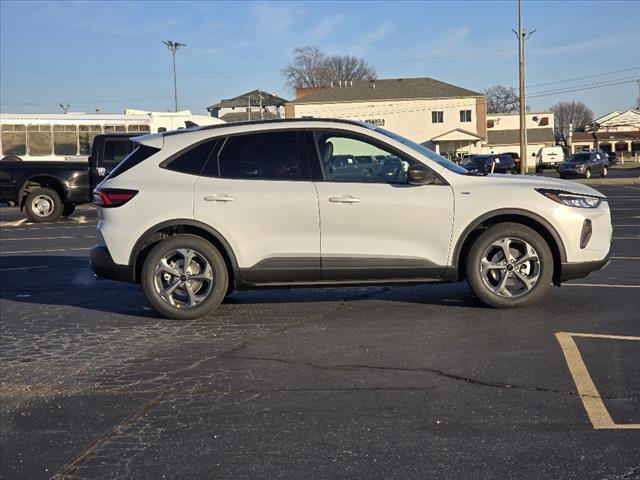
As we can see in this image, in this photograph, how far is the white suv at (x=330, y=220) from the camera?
21.4ft

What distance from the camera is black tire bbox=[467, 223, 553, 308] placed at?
6.50m

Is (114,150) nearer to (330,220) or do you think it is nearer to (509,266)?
(330,220)

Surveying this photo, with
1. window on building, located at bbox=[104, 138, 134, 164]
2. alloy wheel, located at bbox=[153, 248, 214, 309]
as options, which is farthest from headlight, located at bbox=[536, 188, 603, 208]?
window on building, located at bbox=[104, 138, 134, 164]

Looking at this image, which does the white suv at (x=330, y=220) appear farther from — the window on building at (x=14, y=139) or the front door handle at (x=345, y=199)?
the window on building at (x=14, y=139)

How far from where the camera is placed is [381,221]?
6.51m

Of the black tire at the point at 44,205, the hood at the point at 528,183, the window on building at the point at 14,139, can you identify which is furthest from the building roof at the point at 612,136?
the hood at the point at 528,183

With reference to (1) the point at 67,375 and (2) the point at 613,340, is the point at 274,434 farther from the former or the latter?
(2) the point at 613,340

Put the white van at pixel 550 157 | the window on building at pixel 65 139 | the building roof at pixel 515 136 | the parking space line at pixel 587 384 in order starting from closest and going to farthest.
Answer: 1. the parking space line at pixel 587 384
2. the window on building at pixel 65 139
3. the white van at pixel 550 157
4. the building roof at pixel 515 136

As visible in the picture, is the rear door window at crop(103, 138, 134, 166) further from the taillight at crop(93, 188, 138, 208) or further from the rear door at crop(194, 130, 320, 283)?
the rear door at crop(194, 130, 320, 283)

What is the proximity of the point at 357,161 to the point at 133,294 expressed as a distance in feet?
10.8

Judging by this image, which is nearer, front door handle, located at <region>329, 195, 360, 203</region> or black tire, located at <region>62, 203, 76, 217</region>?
front door handle, located at <region>329, 195, 360, 203</region>

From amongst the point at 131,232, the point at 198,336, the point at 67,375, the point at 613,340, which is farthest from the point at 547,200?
the point at 67,375

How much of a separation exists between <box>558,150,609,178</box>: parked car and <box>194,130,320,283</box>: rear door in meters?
40.6

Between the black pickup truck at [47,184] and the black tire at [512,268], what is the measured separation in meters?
12.8
